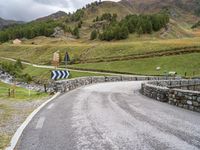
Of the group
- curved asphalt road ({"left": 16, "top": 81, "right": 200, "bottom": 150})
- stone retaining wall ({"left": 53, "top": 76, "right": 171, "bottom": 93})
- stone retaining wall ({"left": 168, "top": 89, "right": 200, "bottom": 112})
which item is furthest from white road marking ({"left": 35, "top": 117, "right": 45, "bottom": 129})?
stone retaining wall ({"left": 53, "top": 76, "right": 171, "bottom": 93})

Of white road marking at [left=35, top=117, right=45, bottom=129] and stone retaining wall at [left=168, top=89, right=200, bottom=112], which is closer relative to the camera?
white road marking at [left=35, top=117, right=45, bottom=129]

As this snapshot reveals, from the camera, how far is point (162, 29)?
162750 mm

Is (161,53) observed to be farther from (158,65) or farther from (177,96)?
(177,96)

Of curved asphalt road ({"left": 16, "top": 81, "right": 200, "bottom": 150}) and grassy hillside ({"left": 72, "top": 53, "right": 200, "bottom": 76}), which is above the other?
grassy hillside ({"left": 72, "top": 53, "right": 200, "bottom": 76})

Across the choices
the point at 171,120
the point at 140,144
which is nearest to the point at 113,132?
the point at 140,144

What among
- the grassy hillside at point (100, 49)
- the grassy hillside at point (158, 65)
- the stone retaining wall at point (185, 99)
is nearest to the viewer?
the stone retaining wall at point (185, 99)

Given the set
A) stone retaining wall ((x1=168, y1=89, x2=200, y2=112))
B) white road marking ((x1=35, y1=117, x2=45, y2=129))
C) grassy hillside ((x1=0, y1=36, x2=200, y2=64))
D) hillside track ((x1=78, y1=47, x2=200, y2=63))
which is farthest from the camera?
grassy hillside ((x1=0, y1=36, x2=200, y2=64))

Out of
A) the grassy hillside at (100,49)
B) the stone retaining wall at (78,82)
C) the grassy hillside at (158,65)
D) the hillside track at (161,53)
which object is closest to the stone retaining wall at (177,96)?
the stone retaining wall at (78,82)

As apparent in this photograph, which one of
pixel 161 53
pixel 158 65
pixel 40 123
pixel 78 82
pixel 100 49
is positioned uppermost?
pixel 100 49

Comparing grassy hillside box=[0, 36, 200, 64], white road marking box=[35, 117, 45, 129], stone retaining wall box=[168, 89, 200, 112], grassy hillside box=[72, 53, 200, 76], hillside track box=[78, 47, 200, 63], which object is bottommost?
white road marking box=[35, 117, 45, 129]

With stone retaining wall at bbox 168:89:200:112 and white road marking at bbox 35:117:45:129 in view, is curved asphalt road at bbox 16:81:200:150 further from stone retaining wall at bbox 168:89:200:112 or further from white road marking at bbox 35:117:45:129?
stone retaining wall at bbox 168:89:200:112

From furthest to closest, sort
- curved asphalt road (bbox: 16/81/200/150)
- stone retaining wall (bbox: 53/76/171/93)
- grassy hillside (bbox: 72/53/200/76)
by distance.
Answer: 1. grassy hillside (bbox: 72/53/200/76)
2. stone retaining wall (bbox: 53/76/171/93)
3. curved asphalt road (bbox: 16/81/200/150)

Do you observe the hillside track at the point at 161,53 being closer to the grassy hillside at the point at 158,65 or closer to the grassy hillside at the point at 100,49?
the grassy hillside at the point at 100,49

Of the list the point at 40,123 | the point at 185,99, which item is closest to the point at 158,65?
the point at 185,99
